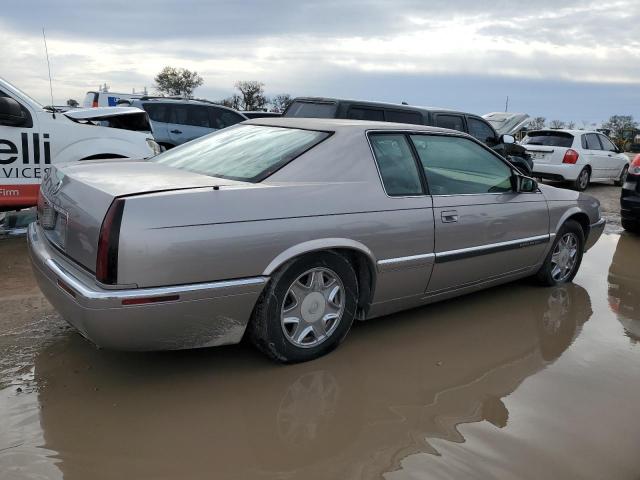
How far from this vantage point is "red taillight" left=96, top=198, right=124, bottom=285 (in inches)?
102

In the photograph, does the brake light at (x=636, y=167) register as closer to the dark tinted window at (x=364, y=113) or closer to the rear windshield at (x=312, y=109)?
the dark tinted window at (x=364, y=113)

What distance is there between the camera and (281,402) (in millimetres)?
2941

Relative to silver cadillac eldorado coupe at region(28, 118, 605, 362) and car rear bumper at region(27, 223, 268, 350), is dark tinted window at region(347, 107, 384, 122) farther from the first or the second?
car rear bumper at region(27, 223, 268, 350)

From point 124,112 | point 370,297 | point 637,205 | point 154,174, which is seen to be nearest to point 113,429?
point 154,174

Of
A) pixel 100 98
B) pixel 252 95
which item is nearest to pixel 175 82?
pixel 252 95

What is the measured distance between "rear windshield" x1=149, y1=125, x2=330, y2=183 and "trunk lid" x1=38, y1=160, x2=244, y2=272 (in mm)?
155

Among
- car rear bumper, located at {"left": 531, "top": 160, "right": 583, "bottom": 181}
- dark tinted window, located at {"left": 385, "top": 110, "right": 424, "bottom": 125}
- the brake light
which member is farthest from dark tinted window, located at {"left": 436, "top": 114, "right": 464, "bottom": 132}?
car rear bumper, located at {"left": 531, "top": 160, "right": 583, "bottom": 181}

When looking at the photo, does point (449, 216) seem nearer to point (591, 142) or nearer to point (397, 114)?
point (397, 114)

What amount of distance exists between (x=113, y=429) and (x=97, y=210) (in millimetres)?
1062

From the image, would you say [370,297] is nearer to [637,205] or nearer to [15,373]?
[15,373]

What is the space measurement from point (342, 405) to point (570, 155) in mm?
11469

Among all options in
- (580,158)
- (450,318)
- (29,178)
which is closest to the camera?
(450,318)

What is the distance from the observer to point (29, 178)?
587cm

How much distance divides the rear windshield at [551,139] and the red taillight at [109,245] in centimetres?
1225
